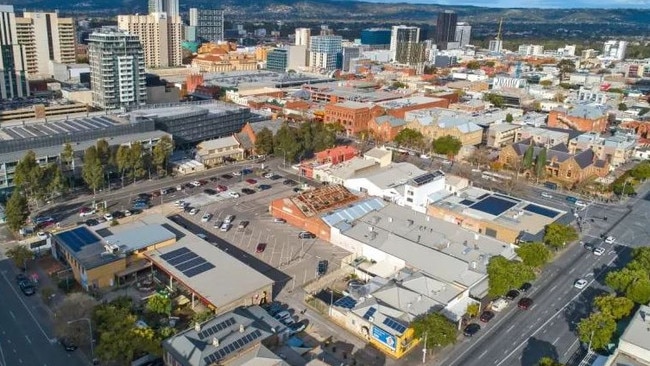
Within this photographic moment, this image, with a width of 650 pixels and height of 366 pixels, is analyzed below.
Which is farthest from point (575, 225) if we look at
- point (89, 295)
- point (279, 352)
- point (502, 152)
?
point (89, 295)

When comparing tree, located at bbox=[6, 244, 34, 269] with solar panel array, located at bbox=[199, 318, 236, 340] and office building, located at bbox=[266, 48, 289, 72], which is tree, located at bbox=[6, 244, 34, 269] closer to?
solar panel array, located at bbox=[199, 318, 236, 340]

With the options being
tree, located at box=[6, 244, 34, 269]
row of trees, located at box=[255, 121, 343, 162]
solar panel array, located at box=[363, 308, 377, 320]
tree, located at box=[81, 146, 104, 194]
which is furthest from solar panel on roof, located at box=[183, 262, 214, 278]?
row of trees, located at box=[255, 121, 343, 162]

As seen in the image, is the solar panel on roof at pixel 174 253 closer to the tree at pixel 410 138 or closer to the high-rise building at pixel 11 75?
the tree at pixel 410 138

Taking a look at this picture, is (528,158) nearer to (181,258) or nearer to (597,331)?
(597,331)

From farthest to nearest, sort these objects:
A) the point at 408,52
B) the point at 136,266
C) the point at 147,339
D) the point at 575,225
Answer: the point at 408,52
the point at 575,225
the point at 136,266
the point at 147,339

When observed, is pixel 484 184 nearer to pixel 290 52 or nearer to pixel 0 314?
pixel 0 314

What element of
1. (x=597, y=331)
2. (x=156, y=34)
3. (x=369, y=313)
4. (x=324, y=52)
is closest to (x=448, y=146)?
(x=597, y=331)

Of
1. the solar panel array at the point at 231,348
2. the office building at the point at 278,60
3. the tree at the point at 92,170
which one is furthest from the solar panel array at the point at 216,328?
the office building at the point at 278,60
